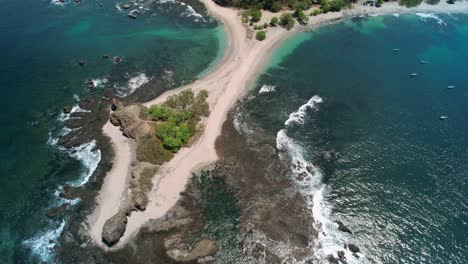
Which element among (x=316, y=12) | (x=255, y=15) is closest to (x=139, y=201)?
(x=255, y=15)

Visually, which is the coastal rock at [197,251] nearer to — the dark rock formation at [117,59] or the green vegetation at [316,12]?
the dark rock formation at [117,59]

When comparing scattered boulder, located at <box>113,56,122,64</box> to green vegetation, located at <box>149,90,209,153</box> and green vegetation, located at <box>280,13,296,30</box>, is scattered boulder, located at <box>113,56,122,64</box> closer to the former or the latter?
green vegetation, located at <box>149,90,209,153</box>

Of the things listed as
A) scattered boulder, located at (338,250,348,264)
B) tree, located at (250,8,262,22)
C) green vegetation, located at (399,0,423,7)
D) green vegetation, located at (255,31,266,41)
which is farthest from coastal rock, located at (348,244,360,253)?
green vegetation, located at (399,0,423,7)

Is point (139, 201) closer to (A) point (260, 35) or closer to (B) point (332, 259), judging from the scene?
(B) point (332, 259)

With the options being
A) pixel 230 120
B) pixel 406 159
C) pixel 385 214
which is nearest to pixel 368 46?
pixel 406 159

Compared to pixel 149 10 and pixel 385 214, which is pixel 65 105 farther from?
pixel 385 214
